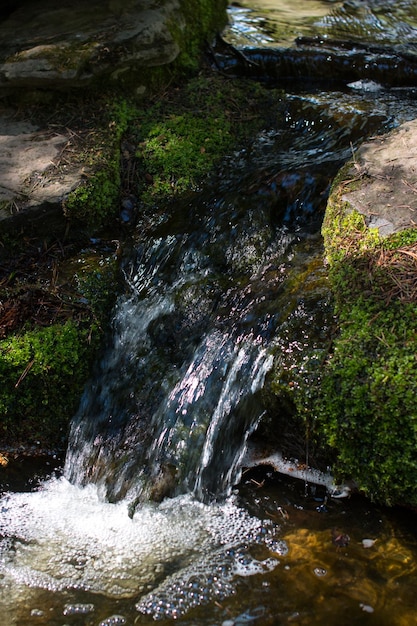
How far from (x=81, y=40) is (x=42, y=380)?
3.45 m

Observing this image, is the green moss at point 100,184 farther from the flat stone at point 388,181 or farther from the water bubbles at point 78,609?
the water bubbles at point 78,609

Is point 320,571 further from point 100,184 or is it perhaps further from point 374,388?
point 100,184

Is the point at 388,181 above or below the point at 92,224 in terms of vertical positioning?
above

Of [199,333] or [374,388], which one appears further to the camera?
[199,333]

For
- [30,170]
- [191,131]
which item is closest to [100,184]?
[30,170]

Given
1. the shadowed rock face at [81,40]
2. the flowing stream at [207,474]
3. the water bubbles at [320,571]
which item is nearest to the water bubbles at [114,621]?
the flowing stream at [207,474]

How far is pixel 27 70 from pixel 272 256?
2908mm

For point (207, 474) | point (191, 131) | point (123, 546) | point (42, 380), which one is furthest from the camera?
point (191, 131)

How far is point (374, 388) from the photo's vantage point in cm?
327

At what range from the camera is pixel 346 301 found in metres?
3.69

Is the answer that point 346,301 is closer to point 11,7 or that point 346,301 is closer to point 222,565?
point 222,565

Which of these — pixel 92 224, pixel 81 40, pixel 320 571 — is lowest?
pixel 320 571

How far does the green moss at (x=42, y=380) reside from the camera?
13.5 ft

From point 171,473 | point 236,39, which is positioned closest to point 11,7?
point 236,39
